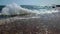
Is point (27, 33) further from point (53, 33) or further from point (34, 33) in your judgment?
point (53, 33)

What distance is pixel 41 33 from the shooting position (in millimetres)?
2414

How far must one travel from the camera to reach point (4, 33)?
252cm

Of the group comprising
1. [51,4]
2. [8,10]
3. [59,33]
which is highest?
[59,33]

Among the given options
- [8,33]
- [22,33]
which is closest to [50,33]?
[22,33]

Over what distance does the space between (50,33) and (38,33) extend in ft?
0.60

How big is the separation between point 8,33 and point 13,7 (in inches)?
206

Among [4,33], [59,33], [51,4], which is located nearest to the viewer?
[59,33]

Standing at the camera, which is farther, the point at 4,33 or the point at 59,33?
the point at 4,33

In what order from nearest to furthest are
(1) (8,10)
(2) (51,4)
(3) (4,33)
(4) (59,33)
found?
(4) (59,33)
(3) (4,33)
(1) (8,10)
(2) (51,4)

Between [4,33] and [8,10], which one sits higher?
[4,33]

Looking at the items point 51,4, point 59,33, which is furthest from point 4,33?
point 51,4

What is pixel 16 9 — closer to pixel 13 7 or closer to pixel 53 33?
pixel 13 7

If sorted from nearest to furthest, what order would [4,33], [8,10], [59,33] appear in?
[59,33] → [4,33] → [8,10]

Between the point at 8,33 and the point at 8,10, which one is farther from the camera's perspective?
the point at 8,10
